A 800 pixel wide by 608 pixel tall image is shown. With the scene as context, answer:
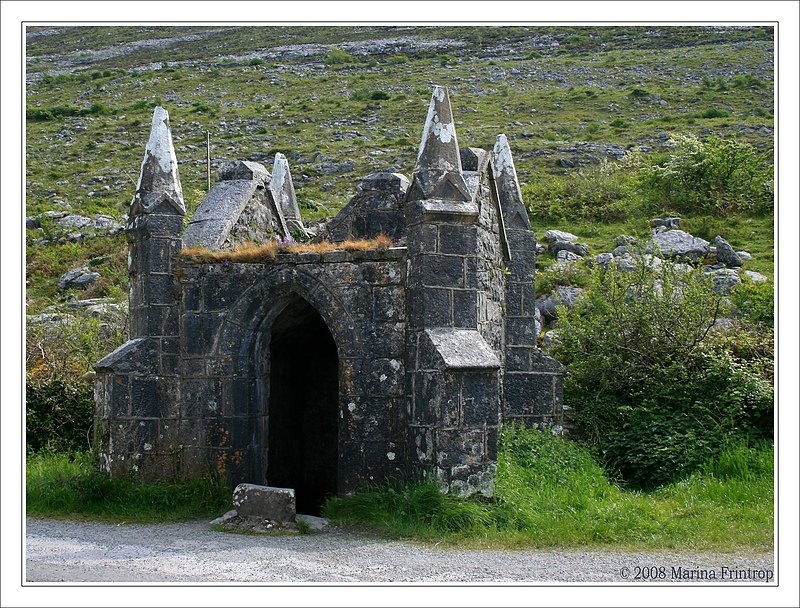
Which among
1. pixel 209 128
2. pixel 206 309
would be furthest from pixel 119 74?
pixel 206 309

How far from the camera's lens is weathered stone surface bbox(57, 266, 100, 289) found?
2938cm

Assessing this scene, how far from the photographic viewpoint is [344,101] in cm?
4897

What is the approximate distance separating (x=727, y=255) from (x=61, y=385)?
16.6 meters

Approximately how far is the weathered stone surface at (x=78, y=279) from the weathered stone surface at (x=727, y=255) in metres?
17.5

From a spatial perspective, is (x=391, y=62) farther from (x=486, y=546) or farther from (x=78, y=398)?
(x=486, y=546)

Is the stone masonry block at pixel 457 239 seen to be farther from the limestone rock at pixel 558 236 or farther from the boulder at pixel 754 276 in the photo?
the limestone rock at pixel 558 236

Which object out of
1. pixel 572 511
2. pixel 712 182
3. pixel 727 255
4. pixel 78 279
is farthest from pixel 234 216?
pixel 712 182

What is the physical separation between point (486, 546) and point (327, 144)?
110 ft

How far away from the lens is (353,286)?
1196cm

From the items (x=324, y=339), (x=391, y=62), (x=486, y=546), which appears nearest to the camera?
(x=486, y=546)

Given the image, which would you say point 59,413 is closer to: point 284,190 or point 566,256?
point 284,190

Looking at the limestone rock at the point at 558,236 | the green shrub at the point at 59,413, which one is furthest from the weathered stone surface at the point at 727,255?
the green shrub at the point at 59,413

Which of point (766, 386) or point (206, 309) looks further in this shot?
point (766, 386)

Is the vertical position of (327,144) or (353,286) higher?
(327,144)
